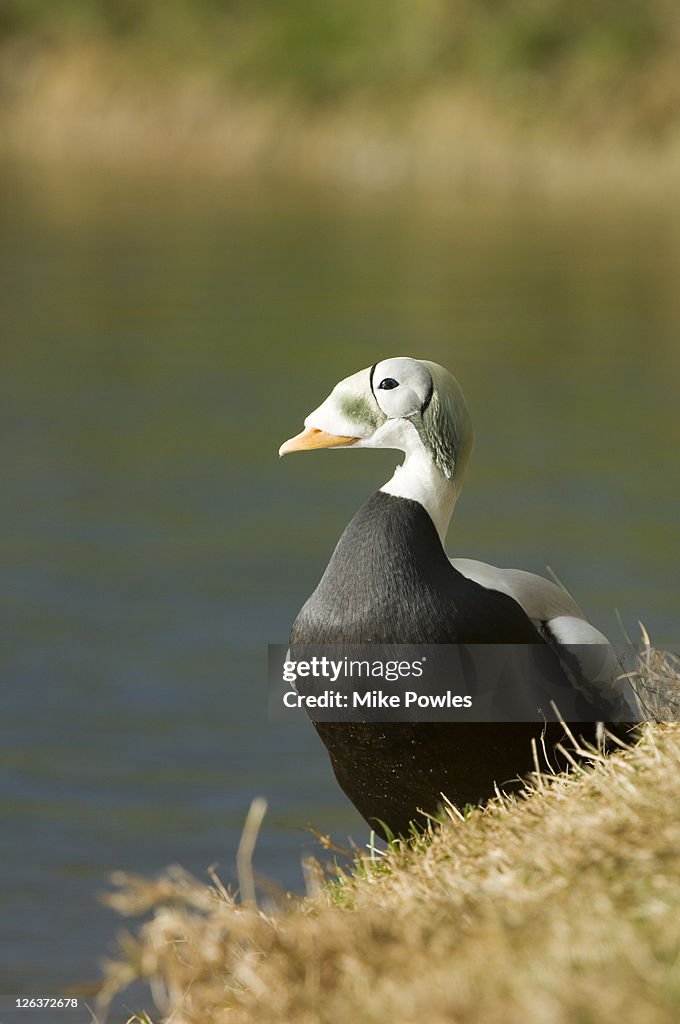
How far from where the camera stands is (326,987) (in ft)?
7.63

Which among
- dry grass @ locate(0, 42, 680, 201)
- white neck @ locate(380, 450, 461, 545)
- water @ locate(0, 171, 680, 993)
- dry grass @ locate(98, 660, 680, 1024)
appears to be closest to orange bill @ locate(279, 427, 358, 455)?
white neck @ locate(380, 450, 461, 545)

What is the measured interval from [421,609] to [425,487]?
28 cm

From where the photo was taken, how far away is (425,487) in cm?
Result: 342

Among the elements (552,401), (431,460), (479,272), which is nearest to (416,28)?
(479,272)

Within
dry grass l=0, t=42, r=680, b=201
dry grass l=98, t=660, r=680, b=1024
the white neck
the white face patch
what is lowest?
dry grass l=98, t=660, r=680, b=1024

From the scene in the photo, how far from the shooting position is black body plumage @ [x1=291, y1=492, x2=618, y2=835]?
3.25 metres

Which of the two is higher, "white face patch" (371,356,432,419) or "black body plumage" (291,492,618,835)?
"white face patch" (371,356,432,419)

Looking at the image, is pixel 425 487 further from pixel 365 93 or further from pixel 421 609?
pixel 365 93

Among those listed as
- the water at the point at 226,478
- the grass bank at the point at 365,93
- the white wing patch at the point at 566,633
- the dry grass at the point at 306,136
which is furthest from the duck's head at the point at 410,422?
the grass bank at the point at 365,93

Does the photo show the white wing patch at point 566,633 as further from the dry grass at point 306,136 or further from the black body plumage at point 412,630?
A: the dry grass at point 306,136

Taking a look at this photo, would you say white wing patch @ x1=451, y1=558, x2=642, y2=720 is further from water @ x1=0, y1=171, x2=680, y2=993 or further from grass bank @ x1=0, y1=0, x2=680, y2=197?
grass bank @ x1=0, y1=0, x2=680, y2=197

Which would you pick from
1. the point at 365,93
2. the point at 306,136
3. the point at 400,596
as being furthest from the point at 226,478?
Answer: the point at 365,93

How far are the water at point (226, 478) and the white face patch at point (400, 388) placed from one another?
2901 millimetres

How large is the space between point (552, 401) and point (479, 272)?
6.92m
